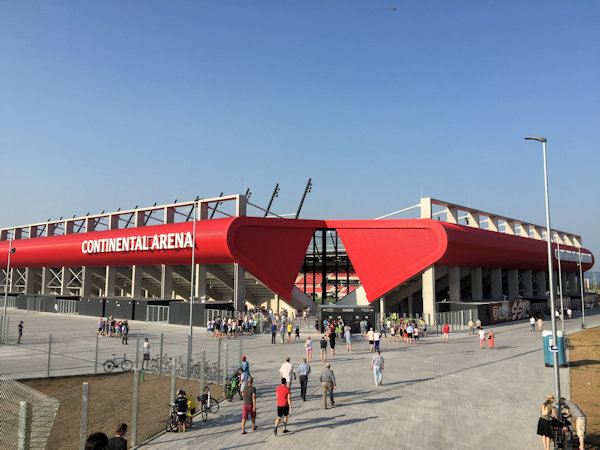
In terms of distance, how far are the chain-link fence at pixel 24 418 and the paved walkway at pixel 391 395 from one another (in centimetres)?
287

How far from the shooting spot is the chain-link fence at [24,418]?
7.14 m

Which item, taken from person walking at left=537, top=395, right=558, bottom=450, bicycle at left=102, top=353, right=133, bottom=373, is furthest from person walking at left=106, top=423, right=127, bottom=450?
bicycle at left=102, top=353, right=133, bottom=373

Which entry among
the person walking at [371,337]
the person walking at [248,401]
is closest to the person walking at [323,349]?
the person walking at [371,337]

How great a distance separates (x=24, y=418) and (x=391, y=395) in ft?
38.0

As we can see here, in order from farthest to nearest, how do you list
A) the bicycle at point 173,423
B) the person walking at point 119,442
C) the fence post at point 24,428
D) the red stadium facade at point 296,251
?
the red stadium facade at point 296,251, the bicycle at point 173,423, the person walking at point 119,442, the fence post at point 24,428

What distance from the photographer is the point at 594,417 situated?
12.9m

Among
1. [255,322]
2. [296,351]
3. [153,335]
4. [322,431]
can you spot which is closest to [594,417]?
[322,431]

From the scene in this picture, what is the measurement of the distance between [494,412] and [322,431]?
560 cm

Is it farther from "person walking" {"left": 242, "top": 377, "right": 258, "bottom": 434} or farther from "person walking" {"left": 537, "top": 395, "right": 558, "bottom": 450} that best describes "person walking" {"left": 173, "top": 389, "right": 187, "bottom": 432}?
"person walking" {"left": 537, "top": 395, "right": 558, "bottom": 450}

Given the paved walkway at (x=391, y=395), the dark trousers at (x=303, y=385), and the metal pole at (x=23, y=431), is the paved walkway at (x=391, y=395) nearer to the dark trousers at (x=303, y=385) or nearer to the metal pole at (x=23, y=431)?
the dark trousers at (x=303, y=385)

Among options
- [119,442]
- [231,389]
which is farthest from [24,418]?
[231,389]

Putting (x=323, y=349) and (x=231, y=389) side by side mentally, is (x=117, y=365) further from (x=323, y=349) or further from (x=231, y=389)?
(x=323, y=349)

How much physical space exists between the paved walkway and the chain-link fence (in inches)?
113

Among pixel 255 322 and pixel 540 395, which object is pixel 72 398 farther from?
pixel 255 322
